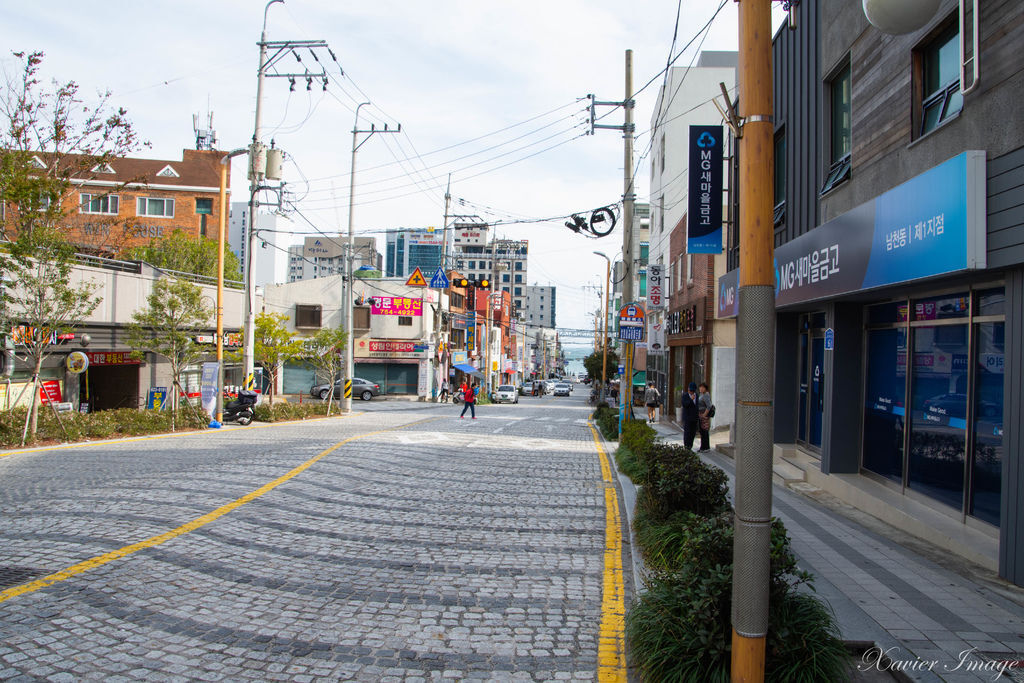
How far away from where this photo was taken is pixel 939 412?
8359mm

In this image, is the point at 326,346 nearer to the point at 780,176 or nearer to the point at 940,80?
the point at 780,176

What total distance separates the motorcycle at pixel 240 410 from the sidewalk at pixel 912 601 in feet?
64.0

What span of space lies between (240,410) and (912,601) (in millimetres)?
21932

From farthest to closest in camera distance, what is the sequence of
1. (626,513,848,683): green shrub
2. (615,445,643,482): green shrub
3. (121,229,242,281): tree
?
1. (121,229,242,281): tree
2. (615,445,643,482): green shrub
3. (626,513,848,683): green shrub

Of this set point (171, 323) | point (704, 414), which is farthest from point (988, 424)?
point (171, 323)

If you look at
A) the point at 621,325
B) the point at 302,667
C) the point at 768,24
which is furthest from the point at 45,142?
the point at 768,24

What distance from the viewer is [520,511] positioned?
9.27 meters

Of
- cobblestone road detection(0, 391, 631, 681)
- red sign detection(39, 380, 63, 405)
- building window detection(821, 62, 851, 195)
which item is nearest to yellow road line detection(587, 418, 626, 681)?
cobblestone road detection(0, 391, 631, 681)

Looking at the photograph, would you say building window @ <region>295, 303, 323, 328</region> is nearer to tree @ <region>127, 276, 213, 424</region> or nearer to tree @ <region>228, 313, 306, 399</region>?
tree @ <region>228, 313, 306, 399</region>

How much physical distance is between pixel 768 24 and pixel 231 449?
13.2 metres

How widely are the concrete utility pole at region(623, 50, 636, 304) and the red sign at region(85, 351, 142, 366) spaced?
54.5 feet

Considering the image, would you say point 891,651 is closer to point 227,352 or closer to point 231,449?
point 231,449

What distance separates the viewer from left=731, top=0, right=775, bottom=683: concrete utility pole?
11.9 feet

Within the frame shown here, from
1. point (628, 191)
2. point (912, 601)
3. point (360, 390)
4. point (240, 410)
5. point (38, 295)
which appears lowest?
point (360, 390)
